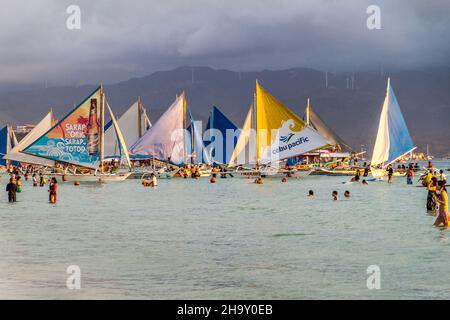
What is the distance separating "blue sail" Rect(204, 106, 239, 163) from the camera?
11669cm

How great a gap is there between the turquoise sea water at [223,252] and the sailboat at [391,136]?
3116cm

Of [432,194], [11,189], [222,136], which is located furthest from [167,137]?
[432,194]

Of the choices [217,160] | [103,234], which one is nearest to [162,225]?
[103,234]

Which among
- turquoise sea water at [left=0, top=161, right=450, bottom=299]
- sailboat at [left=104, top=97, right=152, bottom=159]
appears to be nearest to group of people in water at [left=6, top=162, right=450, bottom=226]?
turquoise sea water at [left=0, top=161, right=450, bottom=299]

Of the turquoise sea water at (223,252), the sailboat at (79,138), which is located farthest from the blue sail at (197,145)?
the turquoise sea water at (223,252)

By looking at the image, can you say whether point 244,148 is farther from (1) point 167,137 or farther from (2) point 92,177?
(2) point 92,177

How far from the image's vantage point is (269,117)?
89625mm

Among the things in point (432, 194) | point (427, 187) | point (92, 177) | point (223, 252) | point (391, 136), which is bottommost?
point (223, 252)

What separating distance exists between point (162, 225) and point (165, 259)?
13446 mm

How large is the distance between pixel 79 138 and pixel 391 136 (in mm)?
36797

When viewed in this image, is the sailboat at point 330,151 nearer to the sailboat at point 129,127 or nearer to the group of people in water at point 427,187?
the group of people in water at point 427,187

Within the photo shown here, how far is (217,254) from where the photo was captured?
2828 cm

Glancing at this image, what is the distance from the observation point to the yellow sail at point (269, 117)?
293 ft
